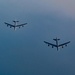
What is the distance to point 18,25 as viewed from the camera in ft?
572

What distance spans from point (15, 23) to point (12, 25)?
3.53 metres

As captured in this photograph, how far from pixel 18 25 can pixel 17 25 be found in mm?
808

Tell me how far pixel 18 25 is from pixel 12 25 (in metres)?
5.04

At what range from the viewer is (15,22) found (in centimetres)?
16950

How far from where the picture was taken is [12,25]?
17238 centimetres

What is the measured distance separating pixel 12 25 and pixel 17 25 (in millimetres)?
4264

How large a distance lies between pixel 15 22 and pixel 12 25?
178 inches

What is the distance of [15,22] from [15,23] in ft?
4.06

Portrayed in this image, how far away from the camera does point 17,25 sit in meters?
174
